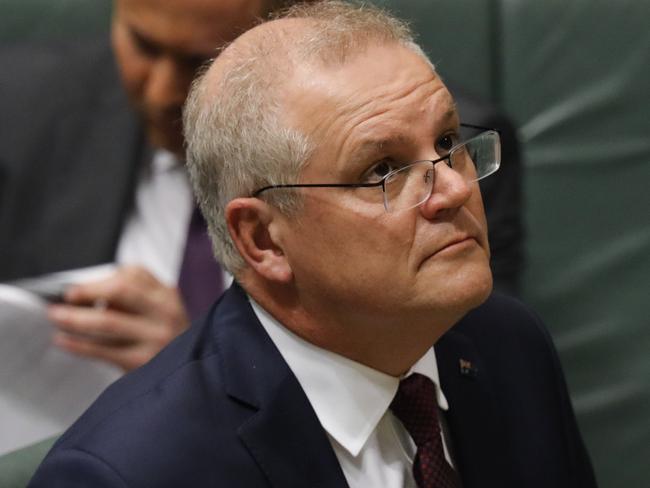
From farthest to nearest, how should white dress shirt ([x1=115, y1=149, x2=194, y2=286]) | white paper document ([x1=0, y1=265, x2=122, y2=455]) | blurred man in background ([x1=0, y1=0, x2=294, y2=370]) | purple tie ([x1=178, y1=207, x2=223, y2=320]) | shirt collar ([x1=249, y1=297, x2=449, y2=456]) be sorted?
white dress shirt ([x1=115, y1=149, x2=194, y2=286]) < purple tie ([x1=178, y1=207, x2=223, y2=320]) < blurred man in background ([x1=0, y1=0, x2=294, y2=370]) < white paper document ([x1=0, y1=265, x2=122, y2=455]) < shirt collar ([x1=249, y1=297, x2=449, y2=456])

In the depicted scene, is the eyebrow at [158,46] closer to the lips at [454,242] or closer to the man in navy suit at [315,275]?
the man in navy suit at [315,275]

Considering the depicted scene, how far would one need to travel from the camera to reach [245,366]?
1.02m

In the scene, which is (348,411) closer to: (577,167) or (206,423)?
(206,423)

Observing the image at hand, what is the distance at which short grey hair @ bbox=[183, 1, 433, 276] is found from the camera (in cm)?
97

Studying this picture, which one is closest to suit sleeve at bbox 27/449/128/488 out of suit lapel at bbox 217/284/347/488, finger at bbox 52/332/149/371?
suit lapel at bbox 217/284/347/488

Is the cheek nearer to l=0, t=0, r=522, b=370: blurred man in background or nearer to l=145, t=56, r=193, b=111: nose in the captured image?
l=0, t=0, r=522, b=370: blurred man in background

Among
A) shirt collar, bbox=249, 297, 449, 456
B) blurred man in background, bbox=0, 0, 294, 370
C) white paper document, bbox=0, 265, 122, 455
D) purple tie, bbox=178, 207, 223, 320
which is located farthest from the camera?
purple tie, bbox=178, 207, 223, 320

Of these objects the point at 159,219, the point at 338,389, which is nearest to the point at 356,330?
the point at 338,389

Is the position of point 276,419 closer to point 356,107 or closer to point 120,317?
point 356,107

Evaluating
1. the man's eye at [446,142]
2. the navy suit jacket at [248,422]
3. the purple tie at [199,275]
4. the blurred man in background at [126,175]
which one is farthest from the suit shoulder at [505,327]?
the purple tie at [199,275]

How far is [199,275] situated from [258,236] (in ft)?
2.14

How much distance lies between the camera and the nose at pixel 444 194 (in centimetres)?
97

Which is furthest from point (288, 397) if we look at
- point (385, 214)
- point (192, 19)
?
point (192, 19)

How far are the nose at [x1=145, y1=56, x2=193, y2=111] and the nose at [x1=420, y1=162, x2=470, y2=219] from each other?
66 centimetres
